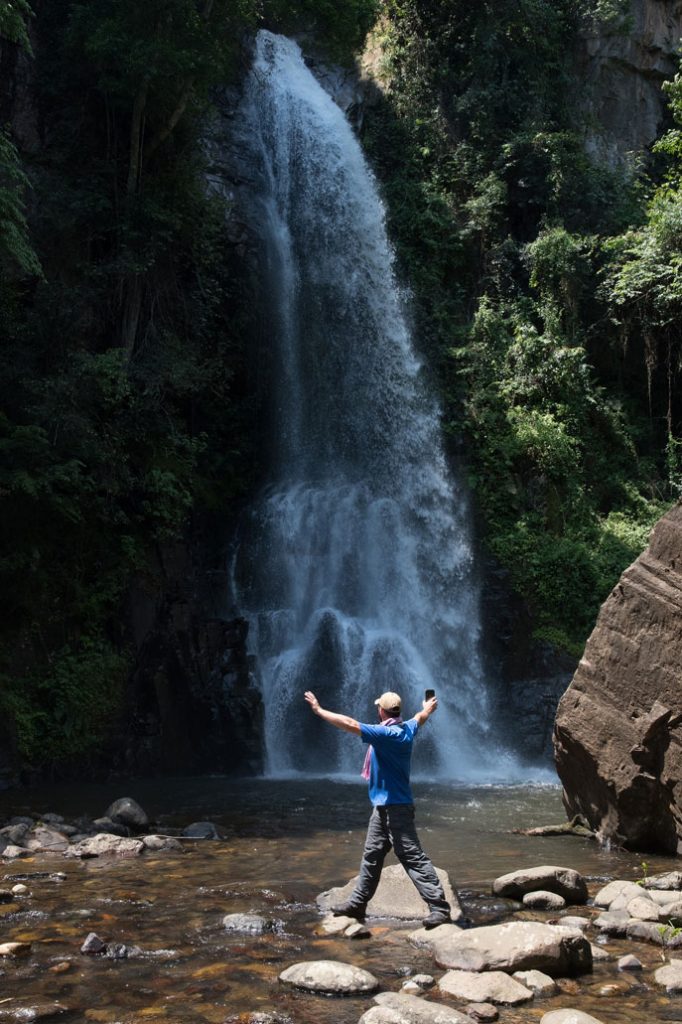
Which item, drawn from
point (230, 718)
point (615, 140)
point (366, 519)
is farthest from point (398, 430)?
point (615, 140)

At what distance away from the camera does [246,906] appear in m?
6.77

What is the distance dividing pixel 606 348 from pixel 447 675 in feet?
30.7

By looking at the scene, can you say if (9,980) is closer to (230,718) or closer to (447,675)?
(230,718)

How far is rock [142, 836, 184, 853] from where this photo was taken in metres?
8.83

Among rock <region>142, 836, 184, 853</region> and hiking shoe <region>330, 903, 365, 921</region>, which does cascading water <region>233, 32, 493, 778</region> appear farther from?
hiking shoe <region>330, 903, 365, 921</region>

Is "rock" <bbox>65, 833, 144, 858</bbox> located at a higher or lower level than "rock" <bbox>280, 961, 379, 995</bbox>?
lower

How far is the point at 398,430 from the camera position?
64.5 feet

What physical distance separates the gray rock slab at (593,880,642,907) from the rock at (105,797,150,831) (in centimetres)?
493

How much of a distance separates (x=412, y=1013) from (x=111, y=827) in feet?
19.2

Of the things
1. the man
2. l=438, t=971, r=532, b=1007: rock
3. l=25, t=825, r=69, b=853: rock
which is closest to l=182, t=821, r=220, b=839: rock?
l=25, t=825, r=69, b=853: rock

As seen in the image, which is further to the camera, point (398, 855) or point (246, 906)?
point (246, 906)

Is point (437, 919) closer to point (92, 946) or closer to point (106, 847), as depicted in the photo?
point (92, 946)

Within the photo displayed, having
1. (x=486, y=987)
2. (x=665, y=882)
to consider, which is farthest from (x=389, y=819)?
(x=665, y=882)

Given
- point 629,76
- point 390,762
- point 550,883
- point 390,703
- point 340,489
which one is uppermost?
point 629,76
